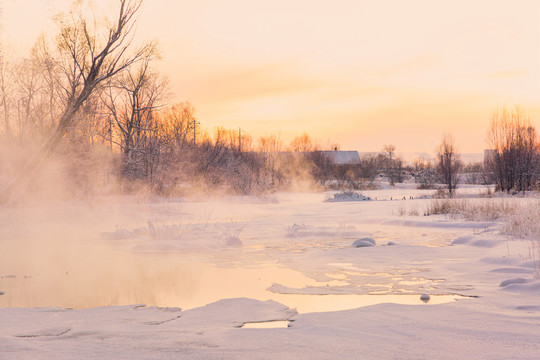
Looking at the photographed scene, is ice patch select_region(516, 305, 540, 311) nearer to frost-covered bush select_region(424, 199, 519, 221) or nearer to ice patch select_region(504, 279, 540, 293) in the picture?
ice patch select_region(504, 279, 540, 293)

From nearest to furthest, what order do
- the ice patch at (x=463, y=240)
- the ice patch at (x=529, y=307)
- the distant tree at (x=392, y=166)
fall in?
the ice patch at (x=529, y=307) → the ice patch at (x=463, y=240) → the distant tree at (x=392, y=166)

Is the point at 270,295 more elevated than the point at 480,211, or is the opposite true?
the point at 480,211

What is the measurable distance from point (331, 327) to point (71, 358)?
7.54 feet

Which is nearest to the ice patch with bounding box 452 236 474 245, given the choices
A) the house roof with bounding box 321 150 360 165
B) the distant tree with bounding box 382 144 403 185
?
the distant tree with bounding box 382 144 403 185

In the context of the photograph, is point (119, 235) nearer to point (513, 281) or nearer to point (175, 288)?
point (175, 288)

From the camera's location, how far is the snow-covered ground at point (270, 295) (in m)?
3.92

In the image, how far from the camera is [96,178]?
2489cm

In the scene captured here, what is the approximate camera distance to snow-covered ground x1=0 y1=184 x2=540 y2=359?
392 cm

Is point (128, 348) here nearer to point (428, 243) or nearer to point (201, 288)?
point (201, 288)

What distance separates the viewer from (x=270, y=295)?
6.52 meters

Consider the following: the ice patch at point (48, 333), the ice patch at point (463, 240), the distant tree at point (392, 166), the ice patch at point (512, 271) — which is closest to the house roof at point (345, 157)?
the distant tree at point (392, 166)

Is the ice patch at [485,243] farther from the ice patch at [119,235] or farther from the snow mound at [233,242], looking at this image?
the ice patch at [119,235]

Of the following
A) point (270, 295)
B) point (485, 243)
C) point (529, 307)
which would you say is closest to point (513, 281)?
point (529, 307)

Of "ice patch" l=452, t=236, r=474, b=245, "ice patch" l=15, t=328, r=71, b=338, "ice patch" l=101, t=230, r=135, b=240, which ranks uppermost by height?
"ice patch" l=15, t=328, r=71, b=338
